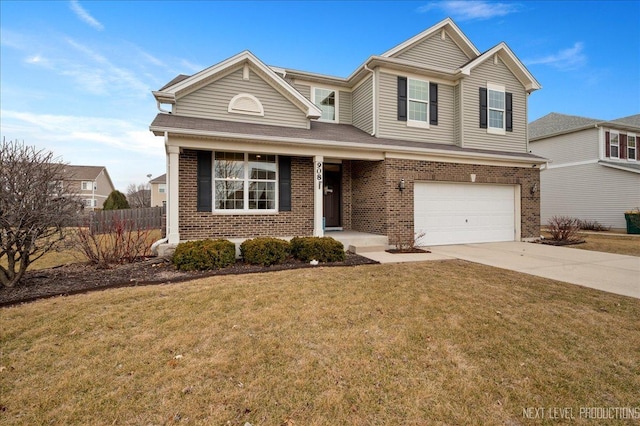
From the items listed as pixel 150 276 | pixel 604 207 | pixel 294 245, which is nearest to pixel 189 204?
pixel 150 276

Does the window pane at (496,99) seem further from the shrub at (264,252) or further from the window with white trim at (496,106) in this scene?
the shrub at (264,252)

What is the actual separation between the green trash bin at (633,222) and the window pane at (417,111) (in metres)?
13.2

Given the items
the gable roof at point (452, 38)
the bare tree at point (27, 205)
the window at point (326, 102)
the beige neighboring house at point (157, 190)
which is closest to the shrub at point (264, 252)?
the bare tree at point (27, 205)

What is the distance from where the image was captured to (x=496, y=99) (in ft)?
40.2

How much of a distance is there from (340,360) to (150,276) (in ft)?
15.9

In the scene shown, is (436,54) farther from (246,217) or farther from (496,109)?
(246,217)

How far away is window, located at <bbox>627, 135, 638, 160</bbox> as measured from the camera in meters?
18.7

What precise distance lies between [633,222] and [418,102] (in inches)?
545

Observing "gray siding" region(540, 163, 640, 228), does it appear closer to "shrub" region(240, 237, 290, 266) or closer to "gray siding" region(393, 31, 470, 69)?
"gray siding" region(393, 31, 470, 69)

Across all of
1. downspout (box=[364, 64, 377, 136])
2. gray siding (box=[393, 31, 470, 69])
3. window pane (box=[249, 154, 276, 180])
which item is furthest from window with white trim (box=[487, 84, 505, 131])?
window pane (box=[249, 154, 276, 180])

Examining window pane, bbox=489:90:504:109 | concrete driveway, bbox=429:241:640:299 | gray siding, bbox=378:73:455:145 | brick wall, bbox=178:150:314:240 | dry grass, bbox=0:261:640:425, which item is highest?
window pane, bbox=489:90:504:109

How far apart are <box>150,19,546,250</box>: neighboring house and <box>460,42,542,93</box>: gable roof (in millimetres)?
46

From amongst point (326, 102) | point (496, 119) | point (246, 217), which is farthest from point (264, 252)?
point (496, 119)

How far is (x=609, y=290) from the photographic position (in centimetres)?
534
